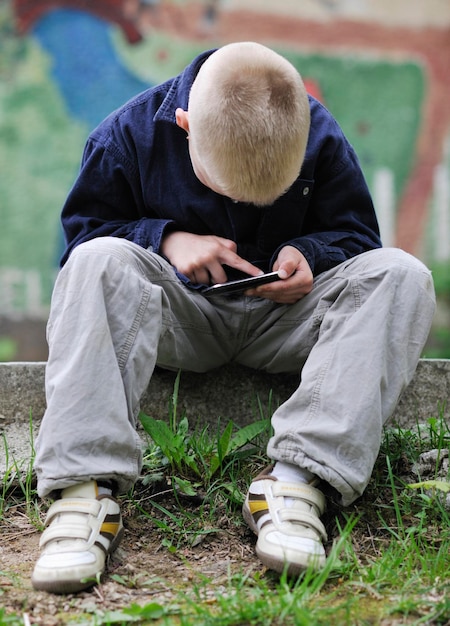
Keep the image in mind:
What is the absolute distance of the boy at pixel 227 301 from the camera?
1617 mm

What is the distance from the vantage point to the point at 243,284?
1924 mm

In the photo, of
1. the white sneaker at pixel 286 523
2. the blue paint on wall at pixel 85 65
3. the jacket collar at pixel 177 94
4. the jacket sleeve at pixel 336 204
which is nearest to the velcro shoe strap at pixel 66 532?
the white sneaker at pixel 286 523

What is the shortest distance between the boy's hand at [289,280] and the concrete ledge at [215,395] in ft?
1.24

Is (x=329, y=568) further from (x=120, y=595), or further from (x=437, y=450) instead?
(x=437, y=450)

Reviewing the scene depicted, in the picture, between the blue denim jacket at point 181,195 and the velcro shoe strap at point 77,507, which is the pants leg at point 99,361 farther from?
the blue denim jacket at point 181,195

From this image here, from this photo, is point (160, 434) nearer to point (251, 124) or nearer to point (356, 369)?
point (356, 369)

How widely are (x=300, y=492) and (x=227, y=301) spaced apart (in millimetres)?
594

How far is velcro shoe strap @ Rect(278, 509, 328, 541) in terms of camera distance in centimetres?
162

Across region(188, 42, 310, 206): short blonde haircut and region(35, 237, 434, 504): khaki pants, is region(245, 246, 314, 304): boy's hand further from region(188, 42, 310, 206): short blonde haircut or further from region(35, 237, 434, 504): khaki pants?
region(188, 42, 310, 206): short blonde haircut

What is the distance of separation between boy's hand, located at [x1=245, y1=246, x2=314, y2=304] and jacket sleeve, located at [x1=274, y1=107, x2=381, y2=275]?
88 millimetres

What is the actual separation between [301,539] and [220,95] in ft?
3.03

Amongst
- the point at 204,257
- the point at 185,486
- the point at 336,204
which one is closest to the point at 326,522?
the point at 185,486

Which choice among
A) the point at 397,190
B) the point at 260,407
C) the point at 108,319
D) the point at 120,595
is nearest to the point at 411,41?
the point at 397,190

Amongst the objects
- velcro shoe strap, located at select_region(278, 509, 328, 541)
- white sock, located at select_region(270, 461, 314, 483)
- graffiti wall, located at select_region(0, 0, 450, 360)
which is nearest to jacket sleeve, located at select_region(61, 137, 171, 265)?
white sock, located at select_region(270, 461, 314, 483)
